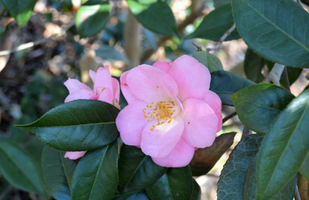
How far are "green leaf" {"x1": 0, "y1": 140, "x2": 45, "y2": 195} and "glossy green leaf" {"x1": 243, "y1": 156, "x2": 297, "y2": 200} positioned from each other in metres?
0.55

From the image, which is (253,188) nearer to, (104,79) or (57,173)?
(104,79)

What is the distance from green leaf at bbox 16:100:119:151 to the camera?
59 centimetres

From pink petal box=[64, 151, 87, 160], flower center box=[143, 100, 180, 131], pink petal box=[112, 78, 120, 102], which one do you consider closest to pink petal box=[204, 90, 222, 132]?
flower center box=[143, 100, 180, 131]

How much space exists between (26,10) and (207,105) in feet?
2.00

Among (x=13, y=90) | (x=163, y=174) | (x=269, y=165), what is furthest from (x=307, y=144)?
(x=13, y=90)

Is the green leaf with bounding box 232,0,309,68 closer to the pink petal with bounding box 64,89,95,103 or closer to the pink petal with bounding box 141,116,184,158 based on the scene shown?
the pink petal with bounding box 141,116,184,158

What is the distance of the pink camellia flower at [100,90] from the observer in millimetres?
654

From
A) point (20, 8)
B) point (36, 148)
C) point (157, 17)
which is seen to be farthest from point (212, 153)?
point (36, 148)

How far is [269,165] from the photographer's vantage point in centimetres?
44

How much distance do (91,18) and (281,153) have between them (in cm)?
88

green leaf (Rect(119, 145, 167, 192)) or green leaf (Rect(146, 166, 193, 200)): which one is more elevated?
green leaf (Rect(119, 145, 167, 192))

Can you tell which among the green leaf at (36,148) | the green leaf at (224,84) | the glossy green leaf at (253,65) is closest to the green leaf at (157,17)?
the glossy green leaf at (253,65)

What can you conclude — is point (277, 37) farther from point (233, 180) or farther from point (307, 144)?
point (233, 180)

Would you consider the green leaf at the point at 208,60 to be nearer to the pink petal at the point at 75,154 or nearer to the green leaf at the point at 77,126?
the green leaf at the point at 77,126
